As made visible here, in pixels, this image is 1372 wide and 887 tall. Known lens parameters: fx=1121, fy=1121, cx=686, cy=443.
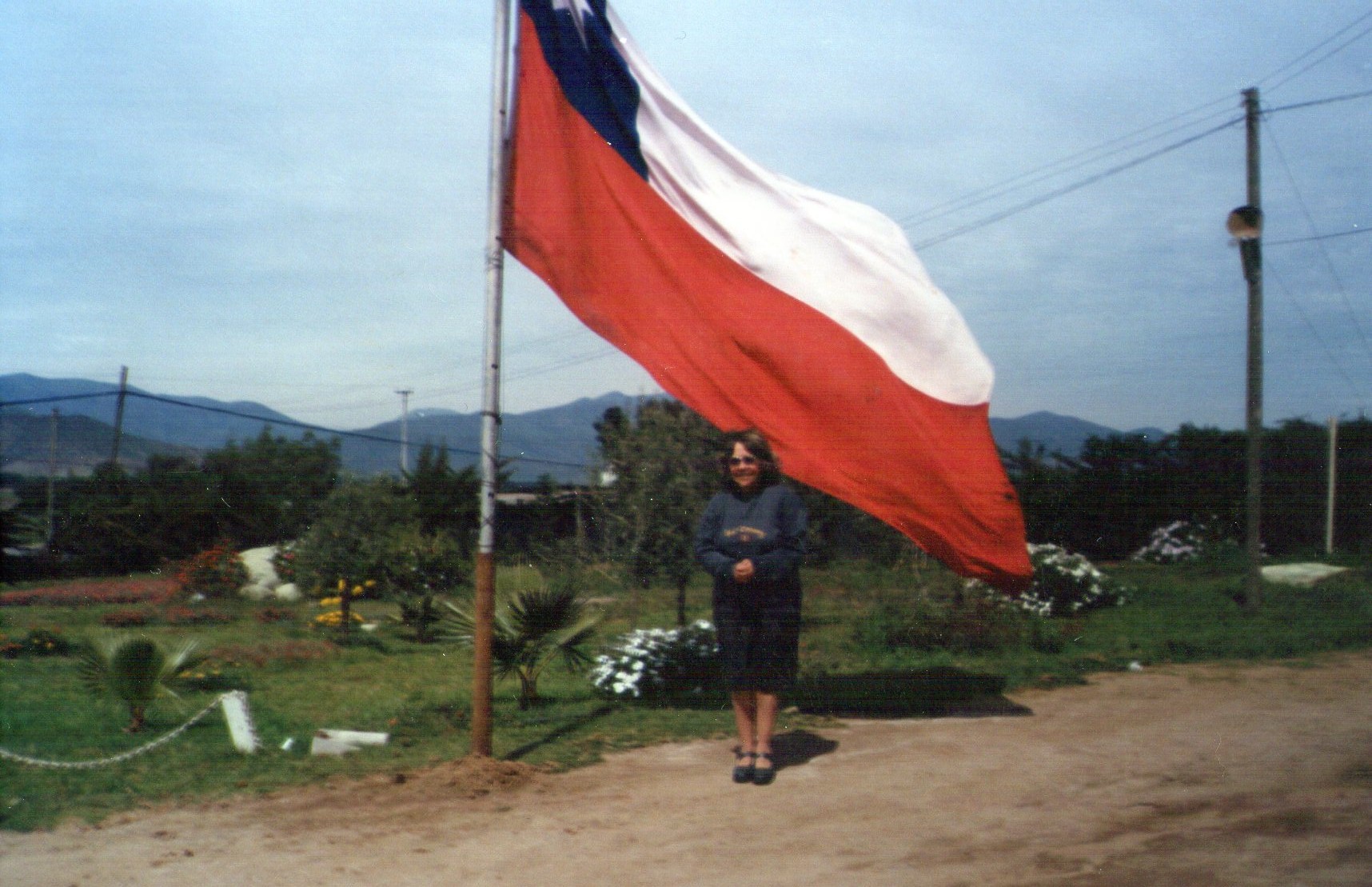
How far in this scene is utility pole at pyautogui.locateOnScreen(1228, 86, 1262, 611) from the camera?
50.1ft

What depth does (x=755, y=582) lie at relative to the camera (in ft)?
19.6

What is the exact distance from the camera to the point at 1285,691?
898cm

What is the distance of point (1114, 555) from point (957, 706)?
59.5ft

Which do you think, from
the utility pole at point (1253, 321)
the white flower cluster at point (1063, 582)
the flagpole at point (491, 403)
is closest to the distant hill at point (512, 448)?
the flagpole at point (491, 403)

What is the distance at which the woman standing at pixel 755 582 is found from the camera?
19.4 ft

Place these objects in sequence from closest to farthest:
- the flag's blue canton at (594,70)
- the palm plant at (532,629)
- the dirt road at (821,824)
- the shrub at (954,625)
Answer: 1. the dirt road at (821,824)
2. the flag's blue canton at (594,70)
3. the palm plant at (532,629)
4. the shrub at (954,625)

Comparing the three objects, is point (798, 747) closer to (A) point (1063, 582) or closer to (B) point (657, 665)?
(B) point (657, 665)

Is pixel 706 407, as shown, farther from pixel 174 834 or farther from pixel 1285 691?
pixel 1285 691

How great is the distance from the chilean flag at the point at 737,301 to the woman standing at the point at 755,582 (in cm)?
33

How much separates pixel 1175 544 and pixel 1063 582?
851 centimetres

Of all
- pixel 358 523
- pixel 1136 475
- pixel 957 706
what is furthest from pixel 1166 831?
pixel 1136 475

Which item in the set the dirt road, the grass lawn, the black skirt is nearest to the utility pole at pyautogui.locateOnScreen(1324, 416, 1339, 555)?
the grass lawn

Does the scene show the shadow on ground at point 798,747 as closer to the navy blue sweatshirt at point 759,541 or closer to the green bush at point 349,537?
the navy blue sweatshirt at point 759,541

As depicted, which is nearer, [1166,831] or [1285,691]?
[1166,831]
